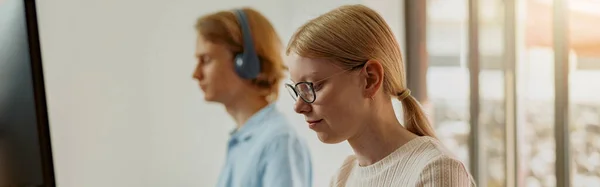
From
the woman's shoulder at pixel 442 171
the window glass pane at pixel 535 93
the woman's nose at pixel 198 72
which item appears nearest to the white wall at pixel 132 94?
the woman's nose at pixel 198 72

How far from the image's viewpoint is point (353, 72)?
1270 millimetres

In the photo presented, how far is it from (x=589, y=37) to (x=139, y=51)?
1108 millimetres

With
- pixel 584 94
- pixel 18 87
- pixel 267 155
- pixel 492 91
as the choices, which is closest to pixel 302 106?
pixel 18 87

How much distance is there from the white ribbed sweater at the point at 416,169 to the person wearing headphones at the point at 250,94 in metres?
0.65

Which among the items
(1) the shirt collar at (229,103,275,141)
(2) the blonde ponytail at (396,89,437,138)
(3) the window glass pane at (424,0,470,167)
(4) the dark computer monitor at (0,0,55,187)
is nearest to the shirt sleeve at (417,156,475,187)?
(2) the blonde ponytail at (396,89,437,138)

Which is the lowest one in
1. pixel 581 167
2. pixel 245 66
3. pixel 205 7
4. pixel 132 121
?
pixel 581 167

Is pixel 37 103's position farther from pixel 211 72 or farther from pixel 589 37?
pixel 589 37

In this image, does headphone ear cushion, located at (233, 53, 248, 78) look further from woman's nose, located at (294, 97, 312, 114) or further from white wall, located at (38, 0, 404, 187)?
woman's nose, located at (294, 97, 312, 114)

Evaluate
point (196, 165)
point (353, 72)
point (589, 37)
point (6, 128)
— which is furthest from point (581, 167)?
point (6, 128)

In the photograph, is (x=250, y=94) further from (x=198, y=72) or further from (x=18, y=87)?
(x=18, y=87)

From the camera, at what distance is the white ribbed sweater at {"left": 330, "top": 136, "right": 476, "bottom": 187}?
119 cm

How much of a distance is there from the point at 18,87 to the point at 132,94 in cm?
57

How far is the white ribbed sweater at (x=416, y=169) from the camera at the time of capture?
46.9 inches

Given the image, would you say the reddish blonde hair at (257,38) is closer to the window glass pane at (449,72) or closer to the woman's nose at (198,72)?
the woman's nose at (198,72)
